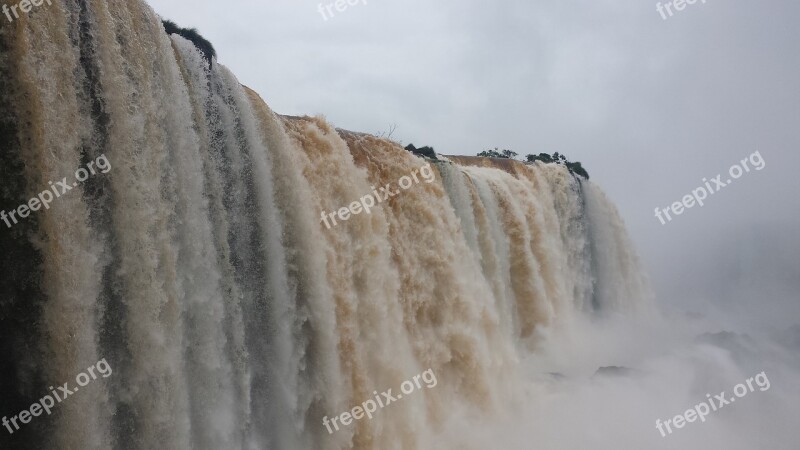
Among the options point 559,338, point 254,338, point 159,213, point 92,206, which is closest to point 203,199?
point 159,213

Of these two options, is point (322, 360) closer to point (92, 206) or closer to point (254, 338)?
point (254, 338)

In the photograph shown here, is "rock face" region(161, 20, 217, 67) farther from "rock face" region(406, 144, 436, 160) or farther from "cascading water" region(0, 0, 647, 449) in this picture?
"rock face" region(406, 144, 436, 160)

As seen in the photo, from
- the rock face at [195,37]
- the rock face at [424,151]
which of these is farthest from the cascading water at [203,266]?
the rock face at [424,151]

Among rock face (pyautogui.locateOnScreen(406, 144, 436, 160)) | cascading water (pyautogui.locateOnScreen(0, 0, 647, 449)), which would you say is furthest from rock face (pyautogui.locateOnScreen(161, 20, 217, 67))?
rock face (pyautogui.locateOnScreen(406, 144, 436, 160))

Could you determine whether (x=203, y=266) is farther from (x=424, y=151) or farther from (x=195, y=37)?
(x=424, y=151)

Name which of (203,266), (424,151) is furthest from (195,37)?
(424,151)

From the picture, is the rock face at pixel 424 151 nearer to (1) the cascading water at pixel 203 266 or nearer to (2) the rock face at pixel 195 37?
(1) the cascading water at pixel 203 266

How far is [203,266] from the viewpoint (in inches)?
176

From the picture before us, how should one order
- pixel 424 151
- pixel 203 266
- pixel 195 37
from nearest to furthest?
pixel 203 266, pixel 195 37, pixel 424 151

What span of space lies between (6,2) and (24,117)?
26.3 inches

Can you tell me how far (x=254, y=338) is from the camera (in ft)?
16.9

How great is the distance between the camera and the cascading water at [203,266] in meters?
3.35

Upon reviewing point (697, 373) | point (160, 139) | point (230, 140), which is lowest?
point (697, 373)

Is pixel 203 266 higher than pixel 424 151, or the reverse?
pixel 424 151
